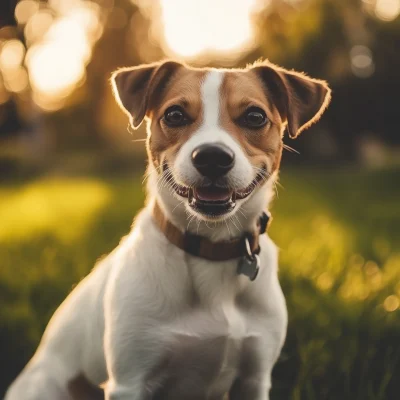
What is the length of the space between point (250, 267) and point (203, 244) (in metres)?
0.27

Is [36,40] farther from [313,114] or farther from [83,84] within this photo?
[313,114]

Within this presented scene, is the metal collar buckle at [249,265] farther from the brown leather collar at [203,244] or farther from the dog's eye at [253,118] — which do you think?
the dog's eye at [253,118]

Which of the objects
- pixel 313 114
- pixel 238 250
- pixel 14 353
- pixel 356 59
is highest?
pixel 313 114

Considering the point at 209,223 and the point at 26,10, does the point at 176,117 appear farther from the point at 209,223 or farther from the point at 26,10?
the point at 26,10

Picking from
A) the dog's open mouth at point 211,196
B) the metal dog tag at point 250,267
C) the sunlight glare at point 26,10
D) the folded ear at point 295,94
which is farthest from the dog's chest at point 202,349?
the sunlight glare at point 26,10

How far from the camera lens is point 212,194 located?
3.11m

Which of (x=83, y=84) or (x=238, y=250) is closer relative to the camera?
(x=238, y=250)

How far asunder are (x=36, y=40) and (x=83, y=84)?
486 centimetres

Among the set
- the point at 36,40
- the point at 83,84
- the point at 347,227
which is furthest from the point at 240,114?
the point at 83,84

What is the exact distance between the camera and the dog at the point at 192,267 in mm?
2998

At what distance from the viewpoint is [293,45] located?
2359 centimetres

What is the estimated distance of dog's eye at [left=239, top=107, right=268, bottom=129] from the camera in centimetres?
326

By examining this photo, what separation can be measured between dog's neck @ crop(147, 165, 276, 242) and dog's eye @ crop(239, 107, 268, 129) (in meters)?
0.34

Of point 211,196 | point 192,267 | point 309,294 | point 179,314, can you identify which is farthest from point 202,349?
point 309,294
